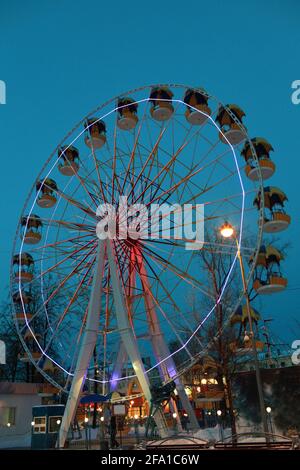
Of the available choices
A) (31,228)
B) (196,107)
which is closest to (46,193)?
(31,228)

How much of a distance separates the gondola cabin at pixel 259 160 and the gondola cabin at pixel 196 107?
2832 millimetres

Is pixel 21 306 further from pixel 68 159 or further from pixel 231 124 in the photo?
pixel 231 124

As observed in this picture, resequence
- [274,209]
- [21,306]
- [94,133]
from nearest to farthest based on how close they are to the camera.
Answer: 1. [274,209]
2. [94,133]
3. [21,306]

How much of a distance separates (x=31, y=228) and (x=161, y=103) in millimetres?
9318

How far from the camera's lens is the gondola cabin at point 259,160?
1970 centimetres

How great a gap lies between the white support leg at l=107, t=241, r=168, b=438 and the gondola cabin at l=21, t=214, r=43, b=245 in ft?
19.0

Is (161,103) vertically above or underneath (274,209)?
above

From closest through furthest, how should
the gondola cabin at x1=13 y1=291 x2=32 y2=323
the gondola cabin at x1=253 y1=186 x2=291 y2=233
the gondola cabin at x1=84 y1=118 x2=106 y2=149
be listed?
the gondola cabin at x1=253 y1=186 x2=291 y2=233 < the gondola cabin at x1=84 y1=118 x2=106 y2=149 < the gondola cabin at x1=13 y1=291 x2=32 y2=323

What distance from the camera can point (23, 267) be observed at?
82.0 ft

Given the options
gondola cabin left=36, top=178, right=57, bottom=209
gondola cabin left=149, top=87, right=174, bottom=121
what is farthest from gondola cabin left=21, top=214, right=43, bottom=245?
gondola cabin left=149, top=87, right=174, bottom=121

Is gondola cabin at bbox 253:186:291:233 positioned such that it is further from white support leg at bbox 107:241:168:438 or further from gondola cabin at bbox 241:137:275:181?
white support leg at bbox 107:241:168:438

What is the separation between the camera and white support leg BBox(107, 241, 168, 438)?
19.8 meters

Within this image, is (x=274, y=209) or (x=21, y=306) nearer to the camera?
(x=274, y=209)
